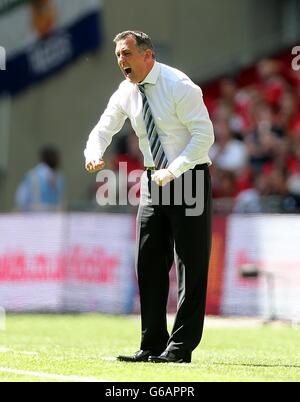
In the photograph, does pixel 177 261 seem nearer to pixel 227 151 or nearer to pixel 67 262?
pixel 67 262

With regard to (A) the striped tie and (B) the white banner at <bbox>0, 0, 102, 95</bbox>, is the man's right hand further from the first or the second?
(B) the white banner at <bbox>0, 0, 102, 95</bbox>

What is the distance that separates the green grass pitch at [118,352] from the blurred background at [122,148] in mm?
782

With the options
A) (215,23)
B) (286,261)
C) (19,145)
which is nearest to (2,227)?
(286,261)

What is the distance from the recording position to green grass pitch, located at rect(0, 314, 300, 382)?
733 cm

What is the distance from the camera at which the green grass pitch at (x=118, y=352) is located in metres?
7.33

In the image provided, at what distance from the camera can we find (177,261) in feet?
27.5

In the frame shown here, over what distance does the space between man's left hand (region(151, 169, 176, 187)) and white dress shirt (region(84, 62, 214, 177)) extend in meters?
0.03

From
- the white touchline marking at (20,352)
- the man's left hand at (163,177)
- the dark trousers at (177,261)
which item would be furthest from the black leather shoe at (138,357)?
Answer: the man's left hand at (163,177)

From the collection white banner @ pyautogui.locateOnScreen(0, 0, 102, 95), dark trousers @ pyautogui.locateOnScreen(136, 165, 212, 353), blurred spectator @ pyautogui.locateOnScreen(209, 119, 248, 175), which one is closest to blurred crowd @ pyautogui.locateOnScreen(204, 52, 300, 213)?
blurred spectator @ pyautogui.locateOnScreen(209, 119, 248, 175)

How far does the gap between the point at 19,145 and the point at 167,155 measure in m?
12.7

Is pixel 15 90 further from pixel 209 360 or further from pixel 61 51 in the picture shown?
pixel 209 360

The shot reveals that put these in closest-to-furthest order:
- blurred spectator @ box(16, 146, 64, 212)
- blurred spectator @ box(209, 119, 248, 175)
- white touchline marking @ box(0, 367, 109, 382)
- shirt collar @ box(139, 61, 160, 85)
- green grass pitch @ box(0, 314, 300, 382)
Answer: white touchline marking @ box(0, 367, 109, 382) < green grass pitch @ box(0, 314, 300, 382) < shirt collar @ box(139, 61, 160, 85) < blurred spectator @ box(16, 146, 64, 212) < blurred spectator @ box(209, 119, 248, 175)
